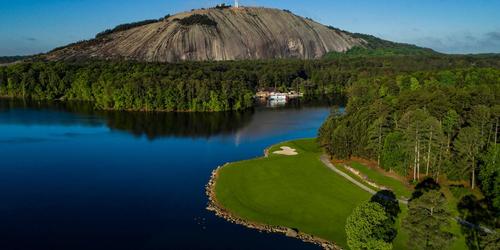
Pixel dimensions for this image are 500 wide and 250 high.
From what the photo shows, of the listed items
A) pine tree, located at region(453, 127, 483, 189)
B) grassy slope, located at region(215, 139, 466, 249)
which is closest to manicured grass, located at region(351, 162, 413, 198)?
grassy slope, located at region(215, 139, 466, 249)

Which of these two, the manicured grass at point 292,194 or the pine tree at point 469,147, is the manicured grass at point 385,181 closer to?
the manicured grass at point 292,194

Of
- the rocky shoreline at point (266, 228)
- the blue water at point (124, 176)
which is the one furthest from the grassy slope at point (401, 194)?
the blue water at point (124, 176)

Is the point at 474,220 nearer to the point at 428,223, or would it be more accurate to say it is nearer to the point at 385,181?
the point at 385,181

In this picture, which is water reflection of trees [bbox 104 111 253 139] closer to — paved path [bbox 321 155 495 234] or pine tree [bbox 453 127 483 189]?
paved path [bbox 321 155 495 234]

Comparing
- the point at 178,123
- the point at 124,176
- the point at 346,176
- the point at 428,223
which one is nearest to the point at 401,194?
the point at 346,176

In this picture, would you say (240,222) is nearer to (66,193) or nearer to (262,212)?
(262,212)

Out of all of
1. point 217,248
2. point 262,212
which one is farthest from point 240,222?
point 217,248
